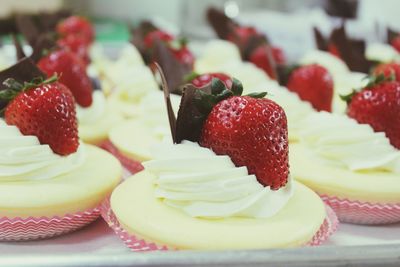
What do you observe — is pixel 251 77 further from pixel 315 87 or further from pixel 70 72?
pixel 70 72

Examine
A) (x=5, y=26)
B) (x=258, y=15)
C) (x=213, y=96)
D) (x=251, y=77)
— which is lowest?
(x=5, y=26)

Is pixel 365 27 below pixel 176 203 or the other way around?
below

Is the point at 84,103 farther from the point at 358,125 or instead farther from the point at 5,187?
the point at 358,125

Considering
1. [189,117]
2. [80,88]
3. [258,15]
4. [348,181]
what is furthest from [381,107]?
[258,15]

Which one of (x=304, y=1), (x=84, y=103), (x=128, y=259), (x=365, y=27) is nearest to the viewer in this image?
(x=128, y=259)

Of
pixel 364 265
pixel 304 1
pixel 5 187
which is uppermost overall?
pixel 364 265

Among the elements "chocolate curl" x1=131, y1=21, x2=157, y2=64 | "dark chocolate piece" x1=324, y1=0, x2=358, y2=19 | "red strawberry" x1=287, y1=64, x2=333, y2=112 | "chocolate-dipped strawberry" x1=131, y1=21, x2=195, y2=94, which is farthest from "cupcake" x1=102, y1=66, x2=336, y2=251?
"dark chocolate piece" x1=324, y1=0, x2=358, y2=19

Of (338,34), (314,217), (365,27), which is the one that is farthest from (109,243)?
(365,27)
